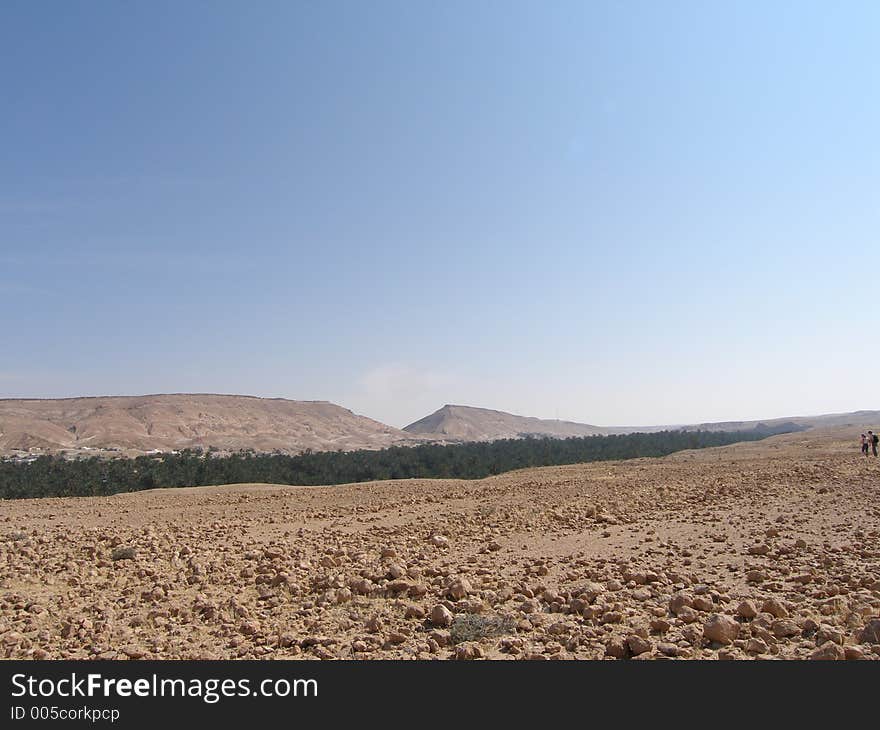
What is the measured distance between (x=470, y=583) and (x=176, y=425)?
426 ft

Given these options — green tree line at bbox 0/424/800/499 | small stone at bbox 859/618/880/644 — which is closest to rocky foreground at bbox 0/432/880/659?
small stone at bbox 859/618/880/644

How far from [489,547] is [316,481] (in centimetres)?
3205

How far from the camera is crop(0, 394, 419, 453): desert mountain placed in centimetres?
10119

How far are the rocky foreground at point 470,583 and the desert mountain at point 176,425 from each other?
96.1 m

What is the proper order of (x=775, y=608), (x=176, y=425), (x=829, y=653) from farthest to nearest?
(x=176, y=425) → (x=775, y=608) → (x=829, y=653)

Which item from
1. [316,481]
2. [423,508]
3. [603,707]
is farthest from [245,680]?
[316,481]

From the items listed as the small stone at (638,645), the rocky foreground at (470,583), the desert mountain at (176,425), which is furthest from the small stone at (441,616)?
the desert mountain at (176,425)

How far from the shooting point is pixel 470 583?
23.7 feet

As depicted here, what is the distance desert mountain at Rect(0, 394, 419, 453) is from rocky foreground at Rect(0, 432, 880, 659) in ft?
315

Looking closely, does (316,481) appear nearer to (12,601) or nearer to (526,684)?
(12,601)

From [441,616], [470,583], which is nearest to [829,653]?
[441,616]

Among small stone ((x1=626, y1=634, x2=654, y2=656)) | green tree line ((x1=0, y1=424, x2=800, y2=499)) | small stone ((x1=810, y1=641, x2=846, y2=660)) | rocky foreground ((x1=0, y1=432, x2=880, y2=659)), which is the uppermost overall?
small stone ((x1=810, y1=641, x2=846, y2=660))

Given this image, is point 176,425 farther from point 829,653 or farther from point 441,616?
point 829,653

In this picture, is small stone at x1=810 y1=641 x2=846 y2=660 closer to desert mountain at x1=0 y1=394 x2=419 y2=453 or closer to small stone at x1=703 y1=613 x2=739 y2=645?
small stone at x1=703 y1=613 x2=739 y2=645
